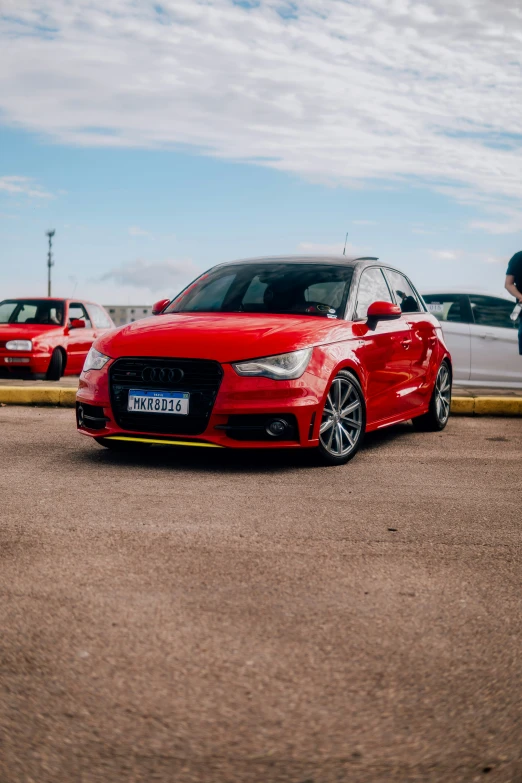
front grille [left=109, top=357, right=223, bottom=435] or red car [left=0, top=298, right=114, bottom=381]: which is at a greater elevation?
front grille [left=109, top=357, right=223, bottom=435]

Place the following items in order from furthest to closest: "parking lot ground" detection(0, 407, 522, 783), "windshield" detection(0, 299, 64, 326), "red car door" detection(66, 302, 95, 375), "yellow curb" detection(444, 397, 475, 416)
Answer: "windshield" detection(0, 299, 64, 326)
"red car door" detection(66, 302, 95, 375)
"yellow curb" detection(444, 397, 475, 416)
"parking lot ground" detection(0, 407, 522, 783)

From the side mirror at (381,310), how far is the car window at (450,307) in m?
5.42

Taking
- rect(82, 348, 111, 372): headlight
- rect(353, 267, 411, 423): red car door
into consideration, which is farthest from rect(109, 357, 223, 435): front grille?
rect(353, 267, 411, 423): red car door

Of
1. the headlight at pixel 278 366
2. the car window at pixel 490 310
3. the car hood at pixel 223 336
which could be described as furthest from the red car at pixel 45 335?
the headlight at pixel 278 366

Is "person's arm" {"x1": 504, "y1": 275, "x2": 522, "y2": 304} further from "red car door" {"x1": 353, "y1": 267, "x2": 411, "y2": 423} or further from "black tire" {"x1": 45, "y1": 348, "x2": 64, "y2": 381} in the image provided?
"black tire" {"x1": 45, "y1": 348, "x2": 64, "y2": 381}

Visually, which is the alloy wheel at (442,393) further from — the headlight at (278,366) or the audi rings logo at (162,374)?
the audi rings logo at (162,374)

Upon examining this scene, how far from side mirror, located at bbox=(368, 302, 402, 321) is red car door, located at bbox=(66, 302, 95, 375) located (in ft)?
31.9

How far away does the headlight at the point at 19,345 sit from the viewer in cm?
1598

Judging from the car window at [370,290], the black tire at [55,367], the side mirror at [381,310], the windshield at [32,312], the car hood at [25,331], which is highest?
the car window at [370,290]

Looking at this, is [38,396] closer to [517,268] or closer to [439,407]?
[439,407]

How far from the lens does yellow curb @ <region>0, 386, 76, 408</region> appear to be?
11508 mm

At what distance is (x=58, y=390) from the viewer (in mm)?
11555

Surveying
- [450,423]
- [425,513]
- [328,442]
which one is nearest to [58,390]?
[450,423]

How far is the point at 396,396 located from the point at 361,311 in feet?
2.63
